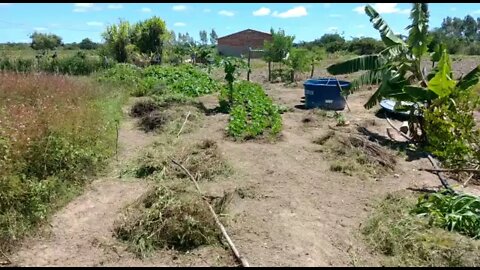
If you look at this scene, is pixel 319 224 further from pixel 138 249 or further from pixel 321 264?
pixel 138 249

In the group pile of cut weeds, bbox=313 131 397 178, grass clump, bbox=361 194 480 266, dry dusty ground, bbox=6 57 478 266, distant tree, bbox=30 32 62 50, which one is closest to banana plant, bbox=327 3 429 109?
pile of cut weeds, bbox=313 131 397 178

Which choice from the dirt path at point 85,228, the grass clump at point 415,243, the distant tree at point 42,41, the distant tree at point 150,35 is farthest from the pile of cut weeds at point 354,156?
the distant tree at point 42,41

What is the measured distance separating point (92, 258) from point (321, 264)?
6.69 feet

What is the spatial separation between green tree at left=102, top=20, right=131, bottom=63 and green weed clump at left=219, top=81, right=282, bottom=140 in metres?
10.4

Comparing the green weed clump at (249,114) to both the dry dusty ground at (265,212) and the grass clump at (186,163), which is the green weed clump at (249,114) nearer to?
the dry dusty ground at (265,212)

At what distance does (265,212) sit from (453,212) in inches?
76.7

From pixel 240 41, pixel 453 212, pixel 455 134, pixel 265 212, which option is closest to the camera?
pixel 453 212

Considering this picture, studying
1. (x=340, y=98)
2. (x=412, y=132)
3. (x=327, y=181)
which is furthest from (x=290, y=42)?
(x=327, y=181)

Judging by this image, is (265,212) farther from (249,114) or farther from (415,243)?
(249,114)

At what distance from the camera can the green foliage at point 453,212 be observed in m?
4.00

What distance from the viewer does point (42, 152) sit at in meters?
5.14

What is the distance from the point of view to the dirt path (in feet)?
12.1

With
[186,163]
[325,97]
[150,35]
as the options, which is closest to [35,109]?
Answer: [186,163]

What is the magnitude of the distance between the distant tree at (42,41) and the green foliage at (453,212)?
36.5m
